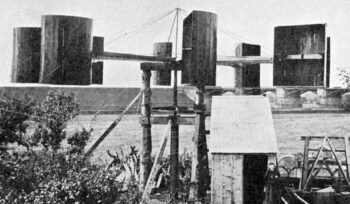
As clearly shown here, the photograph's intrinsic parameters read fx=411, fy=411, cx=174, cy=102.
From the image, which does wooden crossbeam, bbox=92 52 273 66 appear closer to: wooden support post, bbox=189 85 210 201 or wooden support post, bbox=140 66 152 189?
wooden support post, bbox=140 66 152 189

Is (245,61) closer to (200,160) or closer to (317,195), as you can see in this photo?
(200,160)

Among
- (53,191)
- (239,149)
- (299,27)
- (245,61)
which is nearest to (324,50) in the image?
(299,27)

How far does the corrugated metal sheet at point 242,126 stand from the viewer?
417 inches

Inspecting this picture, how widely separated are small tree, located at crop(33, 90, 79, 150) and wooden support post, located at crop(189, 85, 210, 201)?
41.5ft

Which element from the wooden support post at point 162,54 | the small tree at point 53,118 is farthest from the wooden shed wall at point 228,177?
the small tree at point 53,118

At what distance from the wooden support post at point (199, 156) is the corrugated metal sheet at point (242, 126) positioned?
15.2 inches

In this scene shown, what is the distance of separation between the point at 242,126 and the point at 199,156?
1524mm

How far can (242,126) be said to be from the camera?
1122 cm

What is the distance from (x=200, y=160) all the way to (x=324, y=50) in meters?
5.68

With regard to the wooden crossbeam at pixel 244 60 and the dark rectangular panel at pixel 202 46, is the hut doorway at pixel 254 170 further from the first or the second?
the dark rectangular panel at pixel 202 46

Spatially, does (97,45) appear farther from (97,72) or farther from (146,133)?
(146,133)

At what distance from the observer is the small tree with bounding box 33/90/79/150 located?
23.9m

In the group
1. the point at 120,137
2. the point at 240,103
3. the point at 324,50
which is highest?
the point at 324,50

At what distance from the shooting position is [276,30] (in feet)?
23.7
